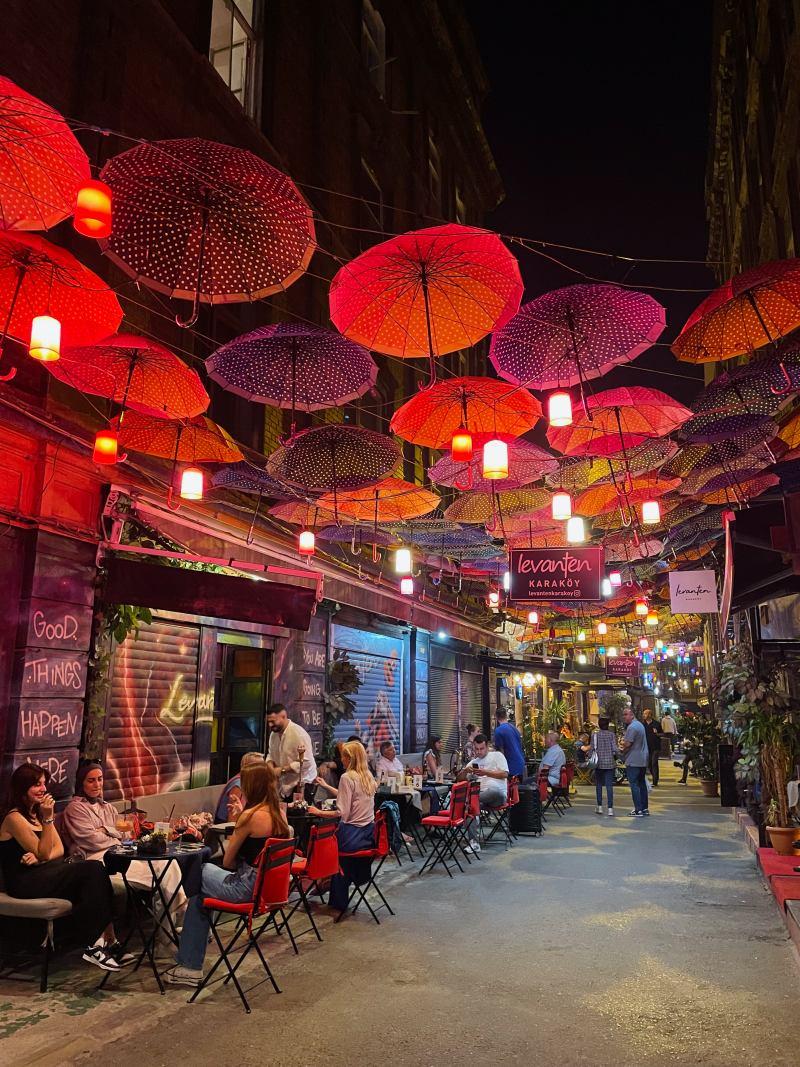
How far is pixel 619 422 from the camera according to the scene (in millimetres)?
8609

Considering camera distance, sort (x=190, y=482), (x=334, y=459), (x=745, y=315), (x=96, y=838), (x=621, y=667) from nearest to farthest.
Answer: (x=96, y=838), (x=745, y=315), (x=190, y=482), (x=334, y=459), (x=621, y=667)

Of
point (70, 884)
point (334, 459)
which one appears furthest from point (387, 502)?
point (70, 884)

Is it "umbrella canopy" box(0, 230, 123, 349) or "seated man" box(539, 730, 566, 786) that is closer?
"umbrella canopy" box(0, 230, 123, 349)

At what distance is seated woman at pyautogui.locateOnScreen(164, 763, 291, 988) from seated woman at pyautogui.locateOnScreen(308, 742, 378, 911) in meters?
1.95

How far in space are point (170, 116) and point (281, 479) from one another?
18.4ft

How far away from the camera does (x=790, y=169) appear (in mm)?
13172

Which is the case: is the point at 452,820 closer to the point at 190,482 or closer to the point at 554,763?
the point at 190,482

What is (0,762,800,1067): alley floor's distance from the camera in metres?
4.72

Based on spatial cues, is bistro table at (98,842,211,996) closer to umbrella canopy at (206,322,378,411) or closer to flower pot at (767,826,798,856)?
umbrella canopy at (206,322,378,411)

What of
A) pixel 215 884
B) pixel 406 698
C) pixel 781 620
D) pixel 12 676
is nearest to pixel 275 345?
pixel 12 676

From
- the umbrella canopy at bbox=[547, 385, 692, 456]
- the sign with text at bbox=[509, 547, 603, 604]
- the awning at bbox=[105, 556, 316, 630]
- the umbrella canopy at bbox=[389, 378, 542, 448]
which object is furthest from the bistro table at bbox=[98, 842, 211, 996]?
the sign with text at bbox=[509, 547, 603, 604]

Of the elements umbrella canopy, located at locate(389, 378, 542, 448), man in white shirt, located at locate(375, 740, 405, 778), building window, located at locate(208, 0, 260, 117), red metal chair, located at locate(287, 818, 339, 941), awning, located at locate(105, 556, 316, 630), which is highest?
building window, located at locate(208, 0, 260, 117)

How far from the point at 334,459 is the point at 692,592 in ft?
28.4

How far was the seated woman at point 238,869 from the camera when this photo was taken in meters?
5.91
